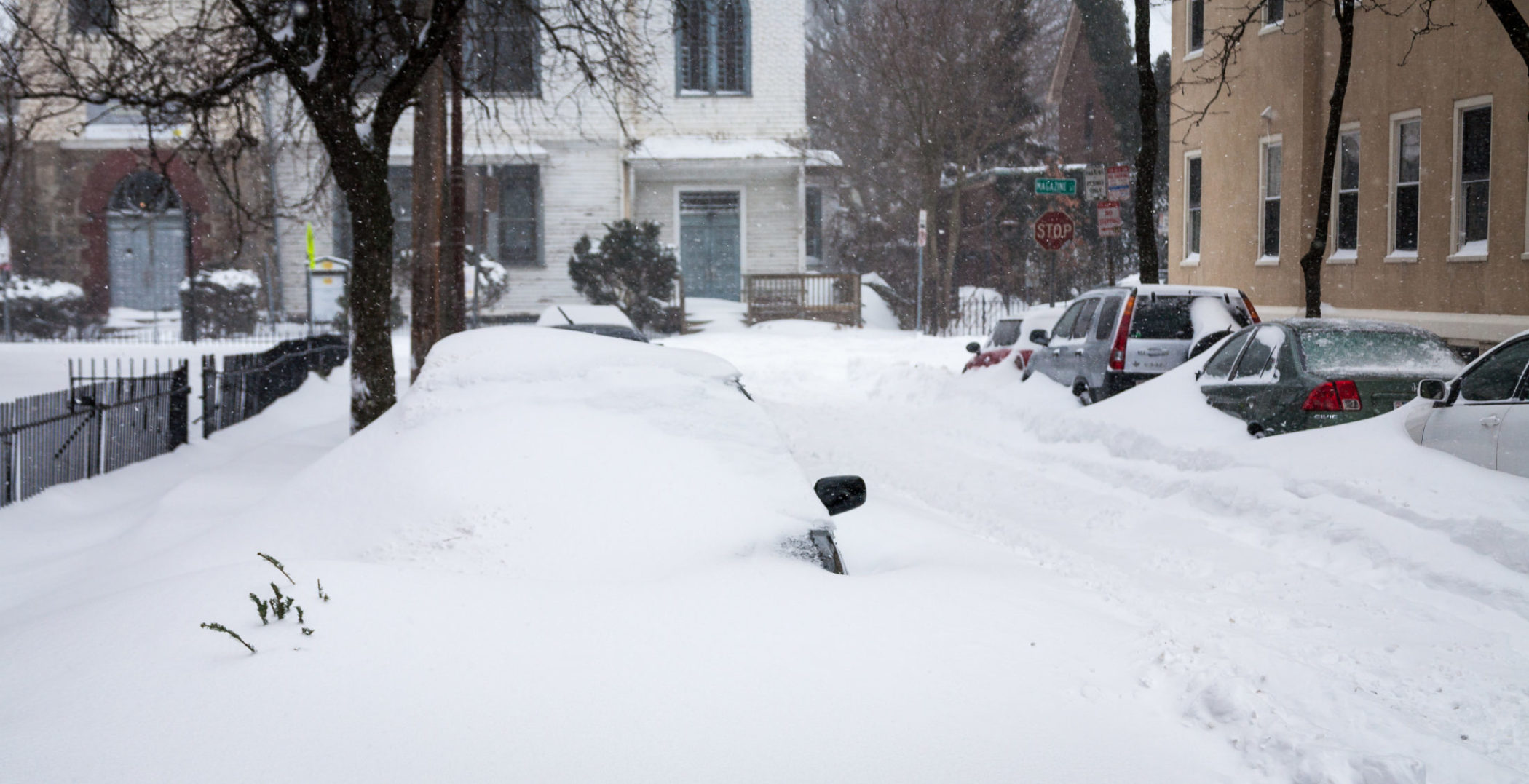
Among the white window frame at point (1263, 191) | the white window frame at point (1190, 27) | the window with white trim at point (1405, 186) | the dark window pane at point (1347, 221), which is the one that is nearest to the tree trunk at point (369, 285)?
the window with white trim at point (1405, 186)

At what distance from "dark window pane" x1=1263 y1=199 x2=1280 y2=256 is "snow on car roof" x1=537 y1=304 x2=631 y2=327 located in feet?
38.2

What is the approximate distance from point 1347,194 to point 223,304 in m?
25.2

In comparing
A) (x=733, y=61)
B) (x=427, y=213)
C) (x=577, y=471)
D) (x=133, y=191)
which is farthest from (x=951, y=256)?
(x=577, y=471)

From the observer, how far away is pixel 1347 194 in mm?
18594

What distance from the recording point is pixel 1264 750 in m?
4.02

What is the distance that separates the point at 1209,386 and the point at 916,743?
343 inches

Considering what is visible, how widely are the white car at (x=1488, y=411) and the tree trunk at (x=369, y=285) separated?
9451 millimetres

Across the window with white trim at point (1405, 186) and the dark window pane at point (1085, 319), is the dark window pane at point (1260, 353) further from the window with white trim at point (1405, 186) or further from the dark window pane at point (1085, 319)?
the window with white trim at point (1405, 186)

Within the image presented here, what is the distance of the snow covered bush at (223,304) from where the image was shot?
98.2 feet

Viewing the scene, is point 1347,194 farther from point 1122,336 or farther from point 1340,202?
point 1122,336

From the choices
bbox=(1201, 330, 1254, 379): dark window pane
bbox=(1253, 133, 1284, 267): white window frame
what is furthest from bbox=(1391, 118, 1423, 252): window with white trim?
bbox=(1201, 330, 1254, 379): dark window pane

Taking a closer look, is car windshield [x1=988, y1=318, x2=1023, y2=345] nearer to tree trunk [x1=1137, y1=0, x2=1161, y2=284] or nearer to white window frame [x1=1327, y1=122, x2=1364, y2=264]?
→ tree trunk [x1=1137, y1=0, x2=1161, y2=284]

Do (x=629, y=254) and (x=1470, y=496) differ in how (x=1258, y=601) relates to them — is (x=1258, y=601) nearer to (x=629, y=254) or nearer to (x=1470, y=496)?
(x=1470, y=496)

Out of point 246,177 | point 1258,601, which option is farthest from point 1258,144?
point 246,177
